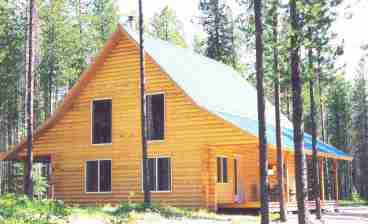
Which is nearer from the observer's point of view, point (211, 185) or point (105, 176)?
point (211, 185)

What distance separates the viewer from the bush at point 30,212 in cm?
1207

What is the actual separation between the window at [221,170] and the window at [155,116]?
2.68m

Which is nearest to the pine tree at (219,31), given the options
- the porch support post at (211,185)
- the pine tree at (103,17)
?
the pine tree at (103,17)

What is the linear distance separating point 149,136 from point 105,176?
242 centimetres

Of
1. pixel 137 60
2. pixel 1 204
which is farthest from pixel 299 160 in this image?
pixel 137 60

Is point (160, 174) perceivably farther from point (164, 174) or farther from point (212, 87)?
point (212, 87)

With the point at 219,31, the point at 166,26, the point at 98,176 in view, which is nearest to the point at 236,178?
the point at 98,176

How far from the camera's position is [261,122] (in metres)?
13.8

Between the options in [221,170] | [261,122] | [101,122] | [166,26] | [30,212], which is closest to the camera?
[30,212]

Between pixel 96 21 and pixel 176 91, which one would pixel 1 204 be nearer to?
pixel 176 91

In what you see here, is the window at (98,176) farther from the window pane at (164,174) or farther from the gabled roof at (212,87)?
the gabled roof at (212,87)

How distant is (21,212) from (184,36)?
3965 cm

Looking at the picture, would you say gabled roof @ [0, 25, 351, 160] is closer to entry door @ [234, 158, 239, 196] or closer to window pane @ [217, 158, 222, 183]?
window pane @ [217, 158, 222, 183]

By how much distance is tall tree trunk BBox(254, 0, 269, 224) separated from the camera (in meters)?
13.7
